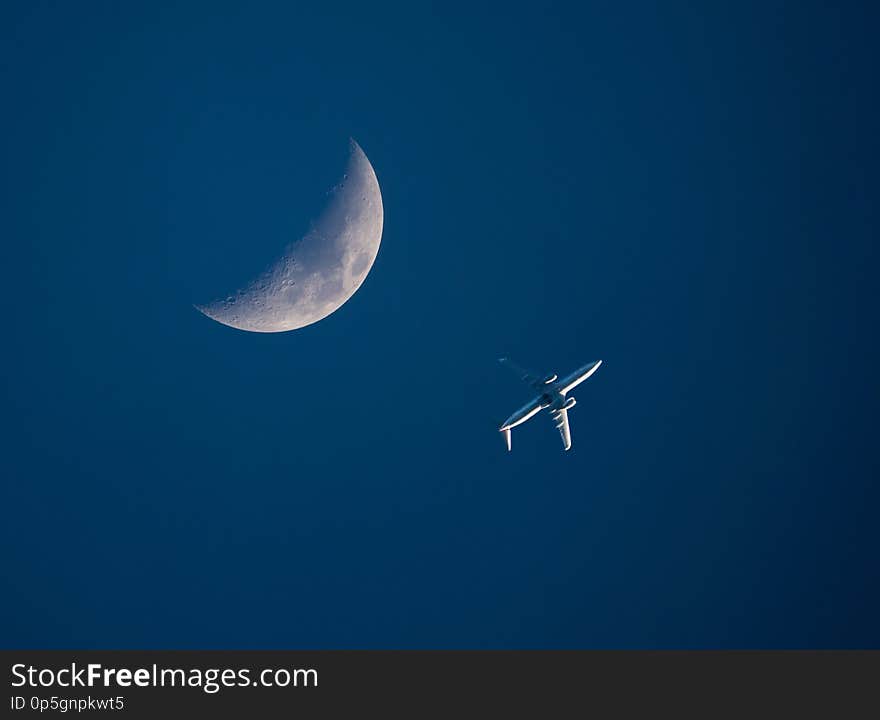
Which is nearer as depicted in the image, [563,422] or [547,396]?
[547,396]

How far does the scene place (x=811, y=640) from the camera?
73875mm

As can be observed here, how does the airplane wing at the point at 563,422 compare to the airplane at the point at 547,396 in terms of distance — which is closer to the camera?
the airplane at the point at 547,396

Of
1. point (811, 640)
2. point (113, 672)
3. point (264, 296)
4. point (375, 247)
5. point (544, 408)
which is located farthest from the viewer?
point (811, 640)

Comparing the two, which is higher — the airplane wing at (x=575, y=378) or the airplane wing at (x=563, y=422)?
the airplane wing at (x=575, y=378)

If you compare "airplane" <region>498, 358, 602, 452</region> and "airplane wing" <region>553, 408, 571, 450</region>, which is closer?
"airplane" <region>498, 358, 602, 452</region>

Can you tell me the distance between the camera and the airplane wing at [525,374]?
5634cm

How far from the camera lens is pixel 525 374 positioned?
56656 millimetres

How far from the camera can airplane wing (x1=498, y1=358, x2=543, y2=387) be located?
2218 inches

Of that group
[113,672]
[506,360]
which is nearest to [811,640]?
[506,360]

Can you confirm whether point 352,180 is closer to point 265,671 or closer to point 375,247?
point 375,247

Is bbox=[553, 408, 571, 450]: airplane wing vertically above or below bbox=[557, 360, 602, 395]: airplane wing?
below

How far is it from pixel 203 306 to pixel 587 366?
129 ft

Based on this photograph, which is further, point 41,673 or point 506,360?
point 506,360

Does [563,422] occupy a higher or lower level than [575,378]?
lower
